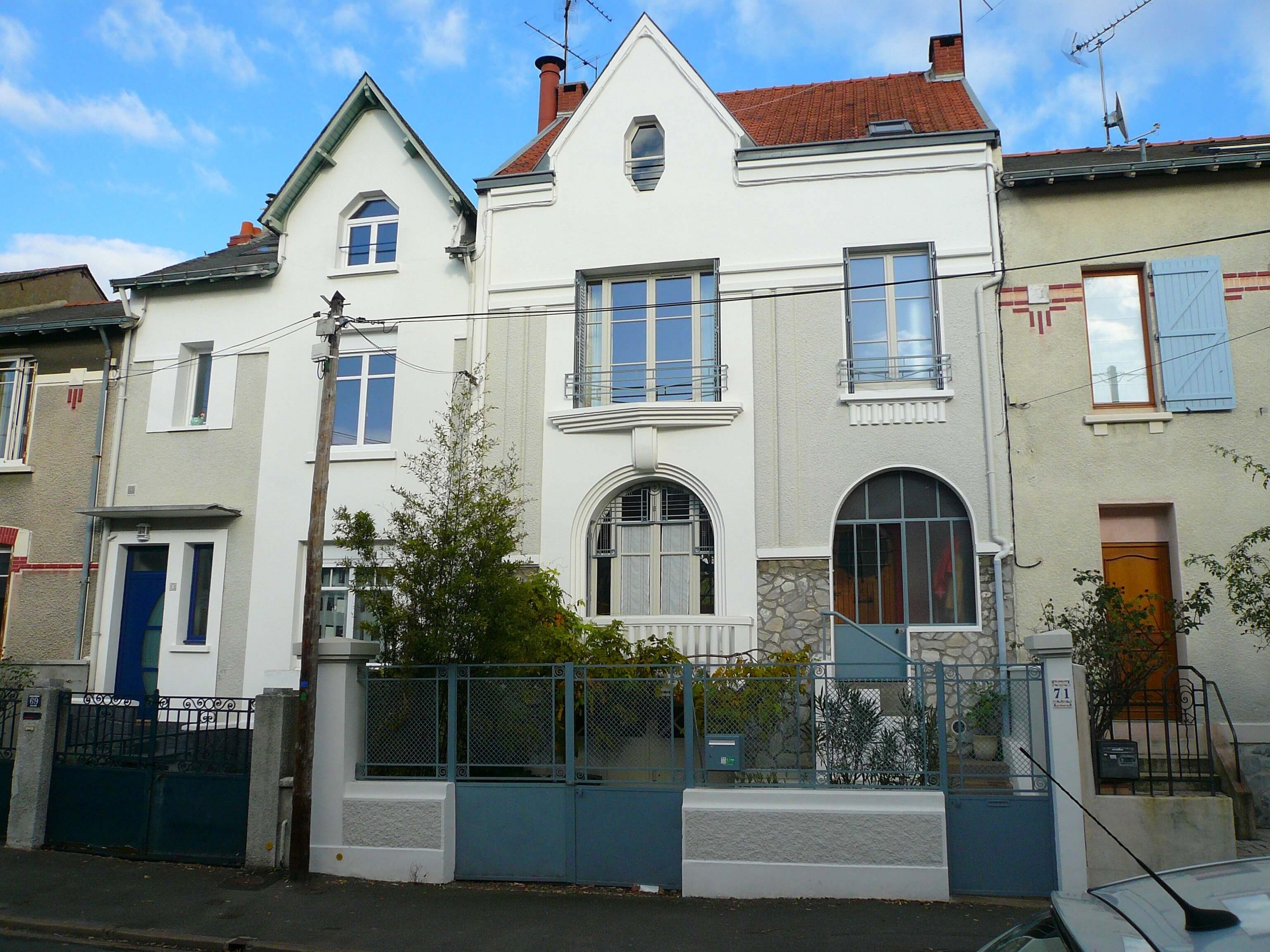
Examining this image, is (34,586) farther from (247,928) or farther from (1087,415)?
(1087,415)

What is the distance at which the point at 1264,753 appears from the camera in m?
11.1

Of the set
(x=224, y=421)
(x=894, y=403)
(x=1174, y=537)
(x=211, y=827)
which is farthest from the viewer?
(x=224, y=421)

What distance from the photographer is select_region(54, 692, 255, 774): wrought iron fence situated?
10125mm

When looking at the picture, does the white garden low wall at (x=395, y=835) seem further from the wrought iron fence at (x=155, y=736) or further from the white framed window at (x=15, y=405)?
the white framed window at (x=15, y=405)

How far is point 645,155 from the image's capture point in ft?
47.4

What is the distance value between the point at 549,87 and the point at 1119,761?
14944mm

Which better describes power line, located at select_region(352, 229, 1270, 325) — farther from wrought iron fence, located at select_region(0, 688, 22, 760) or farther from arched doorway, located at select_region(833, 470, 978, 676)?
wrought iron fence, located at select_region(0, 688, 22, 760)

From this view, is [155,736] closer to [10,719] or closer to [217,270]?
[10,719]

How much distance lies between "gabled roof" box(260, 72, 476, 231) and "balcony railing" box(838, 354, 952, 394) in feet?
20.1

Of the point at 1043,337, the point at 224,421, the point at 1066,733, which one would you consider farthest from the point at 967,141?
the point at 224,421

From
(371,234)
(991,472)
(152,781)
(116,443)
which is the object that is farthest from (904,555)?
(116,443)

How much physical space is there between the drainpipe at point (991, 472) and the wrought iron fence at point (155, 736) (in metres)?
8.57

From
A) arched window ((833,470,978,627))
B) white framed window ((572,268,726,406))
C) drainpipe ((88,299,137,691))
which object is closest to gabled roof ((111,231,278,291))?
drainpipe ((88,299,137,691))

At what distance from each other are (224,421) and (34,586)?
3956 millimetres
